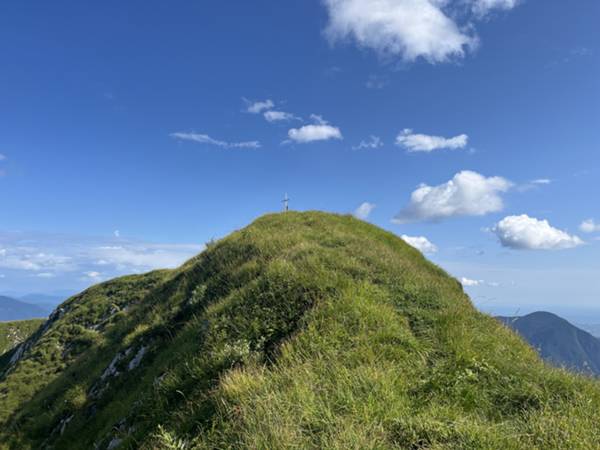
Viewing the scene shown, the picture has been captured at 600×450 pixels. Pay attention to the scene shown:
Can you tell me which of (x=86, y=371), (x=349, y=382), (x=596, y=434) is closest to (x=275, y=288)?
(x=349, y=382)

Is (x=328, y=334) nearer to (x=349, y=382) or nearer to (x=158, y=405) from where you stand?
(x=349, y=382)

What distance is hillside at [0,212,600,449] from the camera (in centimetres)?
512

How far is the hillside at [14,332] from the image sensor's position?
87.7 metres

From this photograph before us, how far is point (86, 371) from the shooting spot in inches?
681

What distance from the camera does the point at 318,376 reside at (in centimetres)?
646

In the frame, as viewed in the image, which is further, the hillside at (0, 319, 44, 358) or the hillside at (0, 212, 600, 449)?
the hillside at (0, 319, 44, 358)

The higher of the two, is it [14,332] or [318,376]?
[318,376]

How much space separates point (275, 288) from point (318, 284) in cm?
130

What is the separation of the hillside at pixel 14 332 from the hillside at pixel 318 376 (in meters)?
93.1

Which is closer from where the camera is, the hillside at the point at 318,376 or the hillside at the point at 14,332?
the hillside at the point at 318,376

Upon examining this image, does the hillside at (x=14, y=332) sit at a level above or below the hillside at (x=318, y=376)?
below

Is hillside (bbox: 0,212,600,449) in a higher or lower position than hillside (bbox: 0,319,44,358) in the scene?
higher

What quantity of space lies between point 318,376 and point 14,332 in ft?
384

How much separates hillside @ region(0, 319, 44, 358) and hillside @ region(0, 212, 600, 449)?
93104 millimetres
